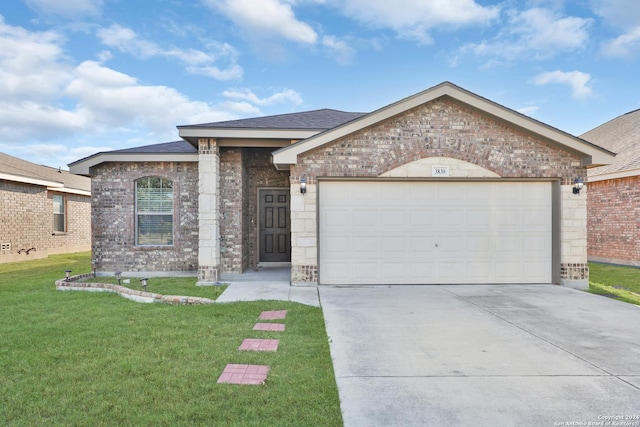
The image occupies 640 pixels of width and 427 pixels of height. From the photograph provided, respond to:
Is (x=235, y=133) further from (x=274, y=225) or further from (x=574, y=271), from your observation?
(x=574, y=271)

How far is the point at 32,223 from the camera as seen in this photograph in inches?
628

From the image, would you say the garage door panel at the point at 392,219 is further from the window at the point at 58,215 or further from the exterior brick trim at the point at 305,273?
the window at the point at 58,215

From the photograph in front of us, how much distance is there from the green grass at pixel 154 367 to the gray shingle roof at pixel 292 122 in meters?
4.57

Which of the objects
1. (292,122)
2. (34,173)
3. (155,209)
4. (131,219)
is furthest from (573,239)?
(34,173)

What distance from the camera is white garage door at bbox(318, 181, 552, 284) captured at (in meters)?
8.60

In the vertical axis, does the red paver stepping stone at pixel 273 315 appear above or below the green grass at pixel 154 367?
below

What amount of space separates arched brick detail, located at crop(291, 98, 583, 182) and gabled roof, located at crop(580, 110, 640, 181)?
4.73 m

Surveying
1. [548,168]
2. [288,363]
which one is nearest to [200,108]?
[548,168]

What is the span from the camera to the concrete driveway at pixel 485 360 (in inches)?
115

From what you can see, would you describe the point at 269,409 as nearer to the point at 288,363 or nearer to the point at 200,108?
the point at 288,363

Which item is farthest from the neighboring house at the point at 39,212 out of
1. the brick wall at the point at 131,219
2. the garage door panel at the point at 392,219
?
the garage door panel at the point at 392,219

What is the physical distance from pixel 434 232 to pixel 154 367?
22.0 feet

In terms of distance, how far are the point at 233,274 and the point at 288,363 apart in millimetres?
6383

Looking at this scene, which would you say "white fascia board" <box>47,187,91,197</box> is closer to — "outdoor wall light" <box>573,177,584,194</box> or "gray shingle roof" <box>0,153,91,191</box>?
"gray shingle roof" <box>0,153,91,191</box>
